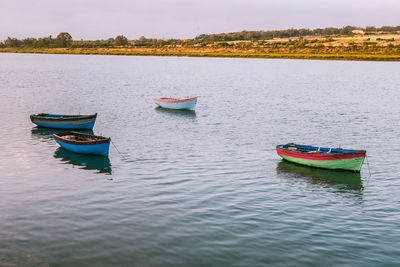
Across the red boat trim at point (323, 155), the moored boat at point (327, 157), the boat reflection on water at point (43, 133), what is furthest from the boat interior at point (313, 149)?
the boat reflection on water at point (43, 133)

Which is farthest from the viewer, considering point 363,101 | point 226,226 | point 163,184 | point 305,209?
point 363,101

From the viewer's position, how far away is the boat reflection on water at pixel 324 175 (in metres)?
26.9

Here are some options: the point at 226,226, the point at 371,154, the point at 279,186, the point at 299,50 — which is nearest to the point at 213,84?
the point at 371,154

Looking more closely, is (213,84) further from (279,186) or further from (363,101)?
(279,186)

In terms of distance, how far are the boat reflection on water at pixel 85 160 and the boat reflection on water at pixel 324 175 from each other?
11540mm

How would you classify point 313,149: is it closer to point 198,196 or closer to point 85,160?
point 198,196

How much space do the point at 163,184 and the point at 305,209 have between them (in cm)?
823

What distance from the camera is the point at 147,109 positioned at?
59219mm

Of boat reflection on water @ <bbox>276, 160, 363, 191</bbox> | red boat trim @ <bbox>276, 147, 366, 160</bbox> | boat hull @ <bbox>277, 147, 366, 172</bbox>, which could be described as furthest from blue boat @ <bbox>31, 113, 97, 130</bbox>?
boat hull @ <bbox>277, 147, 366, 172</bbox>

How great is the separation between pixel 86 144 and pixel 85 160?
1157mm

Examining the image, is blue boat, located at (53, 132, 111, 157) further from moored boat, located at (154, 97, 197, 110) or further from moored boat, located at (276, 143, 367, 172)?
moored boat, located at (154, 97, 197, 110)

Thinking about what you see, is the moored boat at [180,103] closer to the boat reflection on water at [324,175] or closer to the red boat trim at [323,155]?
the red boat trim at [323,155]

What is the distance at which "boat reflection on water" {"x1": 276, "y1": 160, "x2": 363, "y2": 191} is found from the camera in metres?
26.9

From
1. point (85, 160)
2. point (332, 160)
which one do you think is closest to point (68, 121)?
point (85, 160)
